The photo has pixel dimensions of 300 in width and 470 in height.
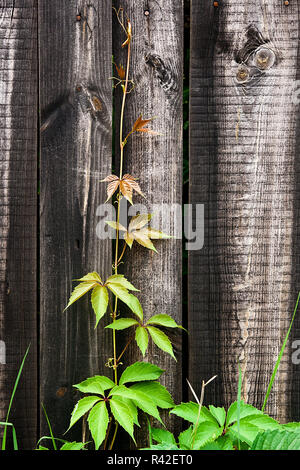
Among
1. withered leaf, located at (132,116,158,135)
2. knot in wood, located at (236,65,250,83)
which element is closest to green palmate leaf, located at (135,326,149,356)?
withered leaf, located at (132,116,158,135)

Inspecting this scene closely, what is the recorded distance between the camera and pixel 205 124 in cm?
159

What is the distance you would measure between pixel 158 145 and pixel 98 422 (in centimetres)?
98

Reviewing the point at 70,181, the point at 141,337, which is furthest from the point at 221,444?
the point at 70,181

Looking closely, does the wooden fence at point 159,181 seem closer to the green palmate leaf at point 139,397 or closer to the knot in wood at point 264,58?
the knot in wood at point 264,58

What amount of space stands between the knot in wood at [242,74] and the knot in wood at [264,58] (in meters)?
0.04

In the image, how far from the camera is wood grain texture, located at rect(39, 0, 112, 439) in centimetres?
155

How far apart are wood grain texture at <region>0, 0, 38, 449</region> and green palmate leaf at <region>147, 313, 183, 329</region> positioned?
17.9 inches

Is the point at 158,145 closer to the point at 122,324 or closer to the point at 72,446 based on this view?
the point at 122,324

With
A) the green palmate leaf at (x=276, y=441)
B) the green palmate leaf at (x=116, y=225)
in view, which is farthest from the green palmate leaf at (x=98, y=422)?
the green palmate leaf at (x=116, y=225)

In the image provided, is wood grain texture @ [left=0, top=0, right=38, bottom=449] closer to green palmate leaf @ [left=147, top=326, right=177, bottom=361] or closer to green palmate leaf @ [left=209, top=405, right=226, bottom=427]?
green palmate leaf @ [left=147, top=326, right=177, bottom=361]

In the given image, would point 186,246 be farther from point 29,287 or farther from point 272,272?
point 29,287

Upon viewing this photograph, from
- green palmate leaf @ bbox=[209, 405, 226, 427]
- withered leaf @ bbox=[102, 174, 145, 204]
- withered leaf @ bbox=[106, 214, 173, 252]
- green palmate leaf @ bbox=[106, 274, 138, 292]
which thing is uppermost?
withered leaf @ bbox=[102, 174, 145, 204]

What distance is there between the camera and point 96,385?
56.6 inches

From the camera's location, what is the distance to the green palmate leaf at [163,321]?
1.52 meters
